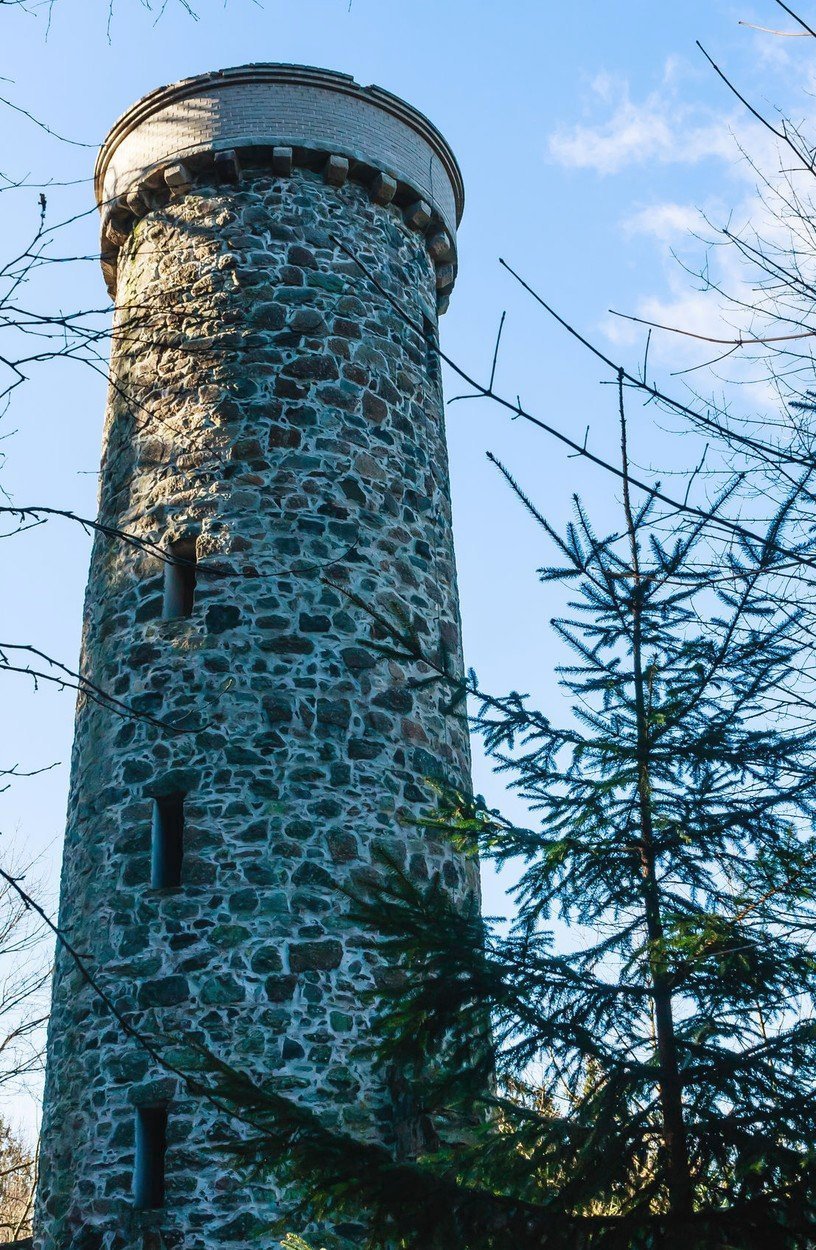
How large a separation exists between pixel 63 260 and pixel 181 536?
215 inches

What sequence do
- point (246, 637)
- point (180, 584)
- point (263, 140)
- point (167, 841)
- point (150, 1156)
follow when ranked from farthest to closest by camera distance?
point (263, 140) < point (180, 584) < point (246, 637) < point (167, 841) < point (150, 1156)

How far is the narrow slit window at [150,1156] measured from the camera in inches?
309

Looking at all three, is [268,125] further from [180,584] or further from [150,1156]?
[150,1156]

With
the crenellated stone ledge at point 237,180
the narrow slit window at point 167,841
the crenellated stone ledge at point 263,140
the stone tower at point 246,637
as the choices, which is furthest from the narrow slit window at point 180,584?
the crenellated stone ledge at point 263,140

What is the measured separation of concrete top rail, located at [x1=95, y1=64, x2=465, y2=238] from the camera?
1111cm

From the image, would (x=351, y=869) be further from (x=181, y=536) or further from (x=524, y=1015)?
(x=524, y=1015)

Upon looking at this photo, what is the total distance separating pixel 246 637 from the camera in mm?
9180

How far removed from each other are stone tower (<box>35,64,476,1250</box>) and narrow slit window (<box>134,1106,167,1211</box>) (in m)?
0.02

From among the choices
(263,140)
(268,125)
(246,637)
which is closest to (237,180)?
(263,140)

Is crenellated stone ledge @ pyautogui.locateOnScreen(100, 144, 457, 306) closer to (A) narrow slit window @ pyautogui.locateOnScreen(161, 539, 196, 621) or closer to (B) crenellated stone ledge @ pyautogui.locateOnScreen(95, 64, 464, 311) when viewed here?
(B) crenellated stone ledge @ pyautogui.locateOnScreen(95, 64, 464, 311)

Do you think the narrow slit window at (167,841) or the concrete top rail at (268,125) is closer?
the narrow slit window at (167,841)

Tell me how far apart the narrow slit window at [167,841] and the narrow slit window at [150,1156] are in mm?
1379

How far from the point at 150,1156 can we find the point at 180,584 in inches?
153

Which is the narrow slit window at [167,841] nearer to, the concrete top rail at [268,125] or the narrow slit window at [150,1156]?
the narrow slit window at [150,1156]
